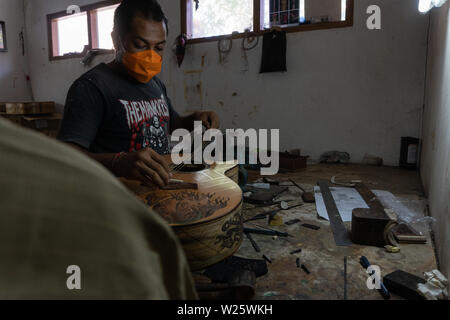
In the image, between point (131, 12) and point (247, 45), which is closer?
point (131, 12)

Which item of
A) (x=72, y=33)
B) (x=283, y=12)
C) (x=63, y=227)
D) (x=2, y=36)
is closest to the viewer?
(x=63, y=227)

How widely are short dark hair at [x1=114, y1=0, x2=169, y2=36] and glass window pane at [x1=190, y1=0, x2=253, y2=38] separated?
291 cm

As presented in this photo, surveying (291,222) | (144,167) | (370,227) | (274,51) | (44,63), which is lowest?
(291,222)

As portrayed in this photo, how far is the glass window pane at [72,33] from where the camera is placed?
634 cm

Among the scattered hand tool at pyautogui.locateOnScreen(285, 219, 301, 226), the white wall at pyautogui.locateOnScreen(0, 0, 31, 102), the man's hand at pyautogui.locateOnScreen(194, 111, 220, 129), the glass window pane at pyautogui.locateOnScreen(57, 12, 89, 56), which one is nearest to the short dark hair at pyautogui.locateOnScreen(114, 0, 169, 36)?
the man's hand at pyautogui.locateOnScreen(194, 111, 220, 129)

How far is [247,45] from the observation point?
174 inches

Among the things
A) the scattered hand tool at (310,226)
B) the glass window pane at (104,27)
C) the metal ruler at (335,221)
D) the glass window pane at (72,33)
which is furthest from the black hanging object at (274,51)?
the glass window pane at (72,33)

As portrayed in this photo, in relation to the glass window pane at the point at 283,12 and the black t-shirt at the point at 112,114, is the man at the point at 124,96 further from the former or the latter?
the glass window pane at the point at 283,12

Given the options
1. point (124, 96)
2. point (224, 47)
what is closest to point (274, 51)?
point (224, 47)

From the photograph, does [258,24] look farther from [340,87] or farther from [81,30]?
[81,30]

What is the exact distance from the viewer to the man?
1521 mm

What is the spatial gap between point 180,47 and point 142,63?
3.35 m

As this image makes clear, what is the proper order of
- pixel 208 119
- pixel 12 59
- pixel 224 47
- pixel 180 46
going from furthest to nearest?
pixel 12 59
pixel 180 46
pixel 224 47
pixel 208 119
